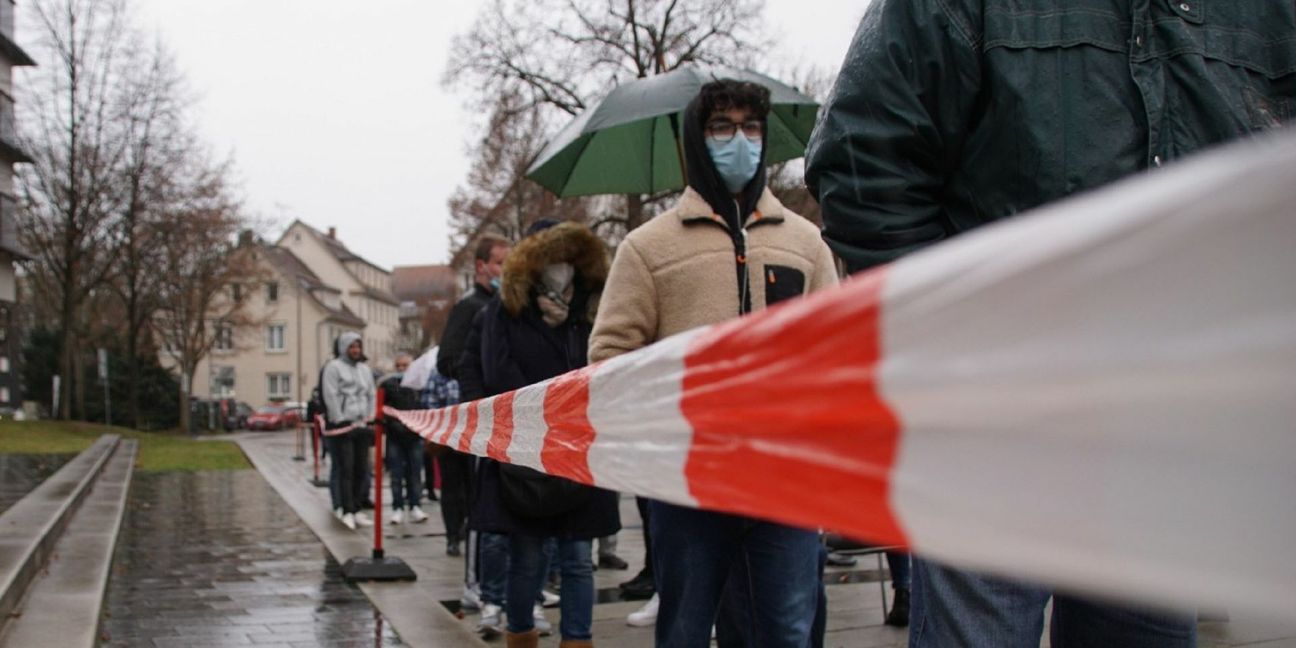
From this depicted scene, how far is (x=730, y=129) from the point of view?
3.36 meters

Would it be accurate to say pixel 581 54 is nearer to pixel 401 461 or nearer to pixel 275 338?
pixel 401 461

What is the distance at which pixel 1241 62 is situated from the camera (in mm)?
2096

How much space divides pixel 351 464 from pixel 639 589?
5372mm

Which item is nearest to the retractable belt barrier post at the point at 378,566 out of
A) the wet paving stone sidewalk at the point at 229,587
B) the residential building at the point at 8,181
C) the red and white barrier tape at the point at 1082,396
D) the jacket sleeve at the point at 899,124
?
the wet paving stone sidewalk at the point at 229,587

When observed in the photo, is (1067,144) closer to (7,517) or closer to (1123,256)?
(1123,256)

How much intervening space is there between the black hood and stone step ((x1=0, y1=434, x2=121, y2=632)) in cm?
375

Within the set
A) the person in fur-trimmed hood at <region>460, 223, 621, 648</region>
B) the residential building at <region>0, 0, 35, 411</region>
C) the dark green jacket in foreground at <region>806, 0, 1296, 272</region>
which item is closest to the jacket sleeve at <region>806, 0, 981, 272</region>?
the dark green jacket in foreground at <region>806, 0, 1296, 272</region>

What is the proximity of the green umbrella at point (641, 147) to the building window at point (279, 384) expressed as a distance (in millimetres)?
84711

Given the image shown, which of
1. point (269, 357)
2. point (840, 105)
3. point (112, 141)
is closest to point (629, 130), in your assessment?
point (840, 105)

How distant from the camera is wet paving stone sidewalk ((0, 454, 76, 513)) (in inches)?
427

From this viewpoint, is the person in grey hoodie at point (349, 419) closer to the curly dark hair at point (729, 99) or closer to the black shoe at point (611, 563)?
the black shoe at point (611, 563)

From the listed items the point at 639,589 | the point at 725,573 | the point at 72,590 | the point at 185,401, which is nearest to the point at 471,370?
the point at 639,589

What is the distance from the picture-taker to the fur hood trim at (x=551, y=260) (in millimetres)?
4859

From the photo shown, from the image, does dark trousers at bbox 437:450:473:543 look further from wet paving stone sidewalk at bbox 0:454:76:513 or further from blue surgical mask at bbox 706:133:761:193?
blue surgical mask at bbox 706:133:761:193
